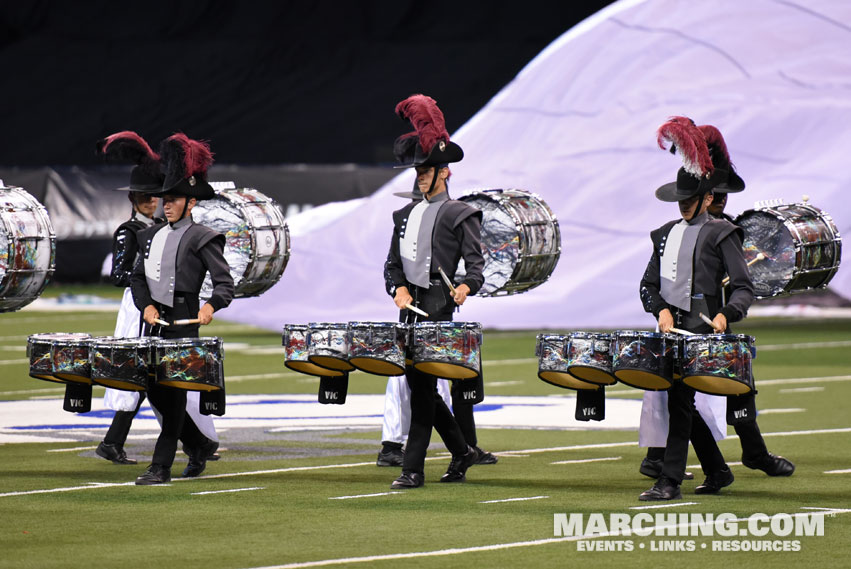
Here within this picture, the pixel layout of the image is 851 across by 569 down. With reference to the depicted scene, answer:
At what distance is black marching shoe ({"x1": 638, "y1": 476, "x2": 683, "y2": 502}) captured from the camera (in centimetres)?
884

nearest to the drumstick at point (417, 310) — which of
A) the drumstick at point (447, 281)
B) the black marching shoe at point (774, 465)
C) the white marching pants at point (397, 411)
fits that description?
the drumstick at point (447, 281)

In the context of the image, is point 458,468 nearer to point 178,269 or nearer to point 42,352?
point 178,269

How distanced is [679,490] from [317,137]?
28971mm

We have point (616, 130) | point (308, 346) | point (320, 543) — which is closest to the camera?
point (320, 543)

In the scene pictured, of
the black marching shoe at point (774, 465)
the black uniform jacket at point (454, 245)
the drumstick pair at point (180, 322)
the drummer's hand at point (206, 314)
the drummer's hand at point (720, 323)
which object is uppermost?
the black uniform jacket at point (454, 245)

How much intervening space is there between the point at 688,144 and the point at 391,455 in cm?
276

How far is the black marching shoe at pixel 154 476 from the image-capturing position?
31.4 feet

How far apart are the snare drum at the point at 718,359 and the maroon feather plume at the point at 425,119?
2.15 meters

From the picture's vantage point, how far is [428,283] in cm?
986

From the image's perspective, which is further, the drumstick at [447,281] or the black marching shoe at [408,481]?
the drumstick at [447,281]

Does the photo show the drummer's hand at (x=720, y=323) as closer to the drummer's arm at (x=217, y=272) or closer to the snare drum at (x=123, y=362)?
the drummer's arm at (x=217, y=272)

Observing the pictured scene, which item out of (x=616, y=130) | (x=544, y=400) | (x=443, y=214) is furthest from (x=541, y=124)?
(x=443, y=214)

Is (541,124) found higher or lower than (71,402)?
higher

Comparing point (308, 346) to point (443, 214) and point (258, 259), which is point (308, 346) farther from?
point (258, 259)
